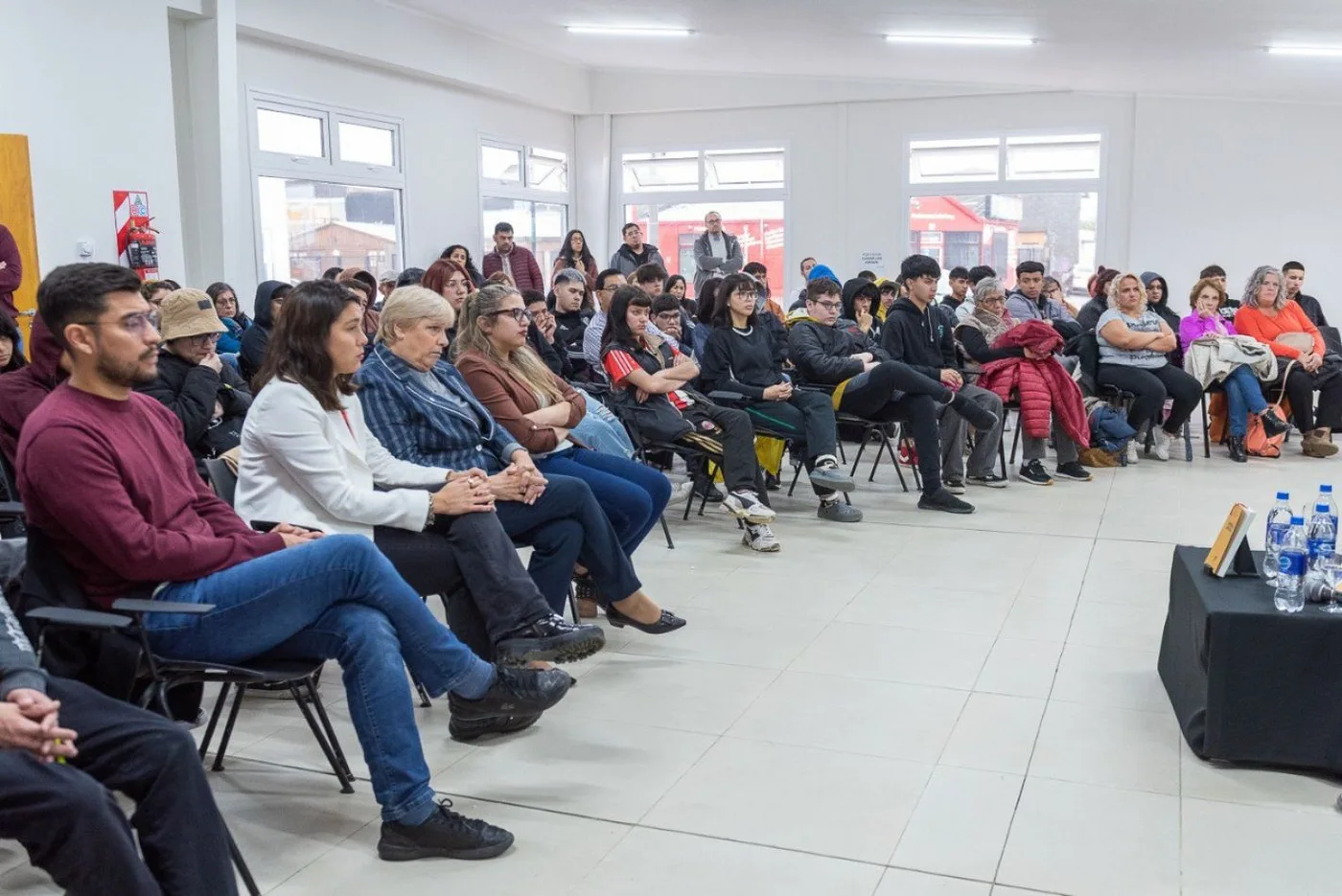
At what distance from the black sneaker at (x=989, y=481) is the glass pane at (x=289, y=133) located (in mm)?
5507

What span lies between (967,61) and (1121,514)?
5.54 meters

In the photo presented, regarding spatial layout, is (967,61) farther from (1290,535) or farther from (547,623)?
(547,623)

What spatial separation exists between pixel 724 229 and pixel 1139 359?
6.47m

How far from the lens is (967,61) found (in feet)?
32.5

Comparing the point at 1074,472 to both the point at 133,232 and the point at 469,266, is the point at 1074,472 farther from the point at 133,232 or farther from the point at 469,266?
the point at 133,232

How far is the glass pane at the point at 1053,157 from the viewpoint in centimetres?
1176

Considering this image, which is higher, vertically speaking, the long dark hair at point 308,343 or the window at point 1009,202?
the window at point 1009,202

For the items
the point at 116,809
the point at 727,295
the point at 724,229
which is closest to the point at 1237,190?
the point at 724,229

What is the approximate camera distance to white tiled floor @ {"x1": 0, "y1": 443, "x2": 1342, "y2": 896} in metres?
2.29

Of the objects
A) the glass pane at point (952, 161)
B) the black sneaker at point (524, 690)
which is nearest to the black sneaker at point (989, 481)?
the black sneaker at point (524, 690)

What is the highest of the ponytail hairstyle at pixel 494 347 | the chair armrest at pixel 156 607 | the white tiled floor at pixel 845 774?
the ponytail hairstyle at pixel 494 347

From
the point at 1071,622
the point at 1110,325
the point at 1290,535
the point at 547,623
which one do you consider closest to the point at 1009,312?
the point at 1110,325

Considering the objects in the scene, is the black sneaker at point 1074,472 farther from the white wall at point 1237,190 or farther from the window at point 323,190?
the white wall at point 1237,190

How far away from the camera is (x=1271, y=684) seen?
106 inches
